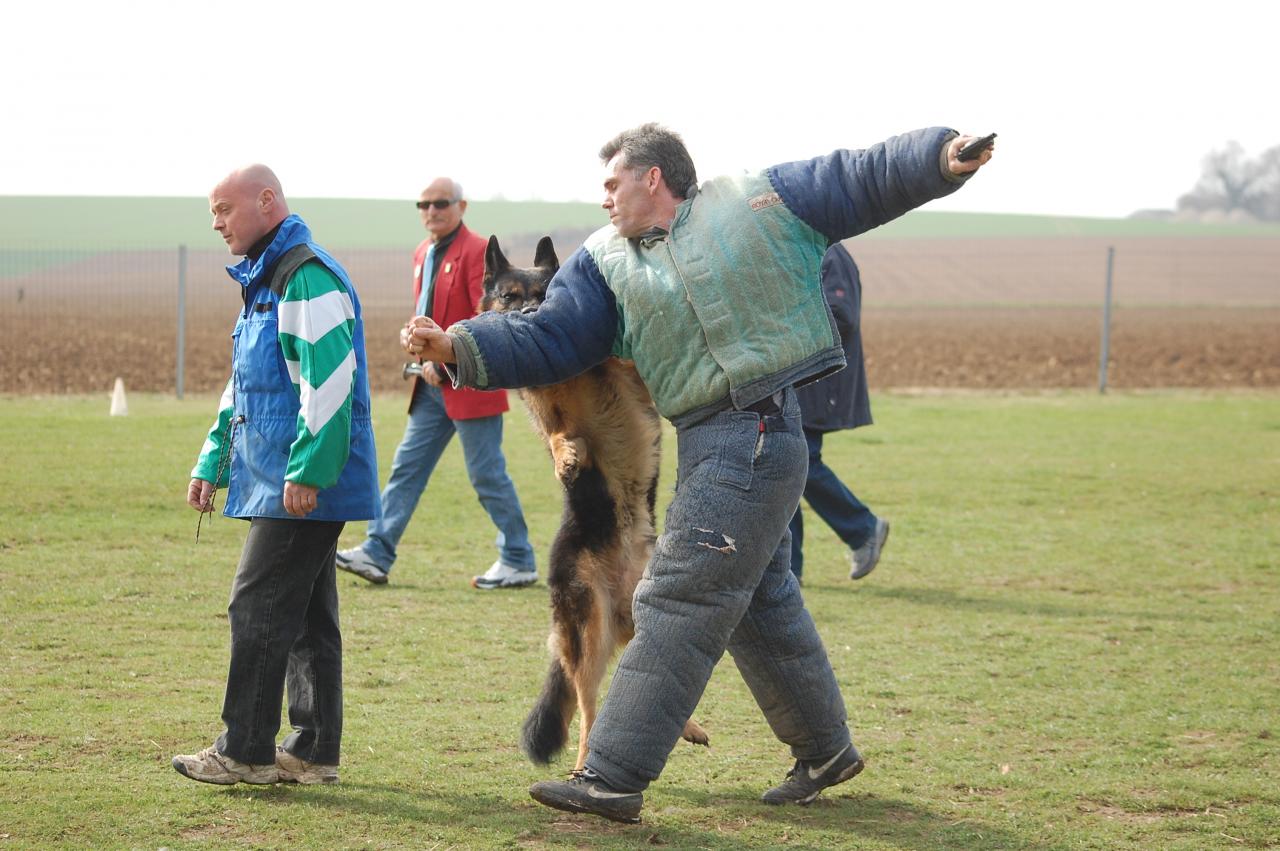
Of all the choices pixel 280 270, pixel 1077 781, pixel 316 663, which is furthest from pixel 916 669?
pixel 280 270

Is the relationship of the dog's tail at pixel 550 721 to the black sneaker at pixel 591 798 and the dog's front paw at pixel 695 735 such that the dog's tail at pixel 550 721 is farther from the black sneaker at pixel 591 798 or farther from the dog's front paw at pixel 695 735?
the black sneaker at pixel 591 798

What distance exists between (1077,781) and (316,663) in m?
2.70

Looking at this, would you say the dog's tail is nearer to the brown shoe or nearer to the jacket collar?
the brown shoe

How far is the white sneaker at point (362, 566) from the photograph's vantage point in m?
7.61

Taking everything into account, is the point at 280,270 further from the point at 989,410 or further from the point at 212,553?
the point at 989,410

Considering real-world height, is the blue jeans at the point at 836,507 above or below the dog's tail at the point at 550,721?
above

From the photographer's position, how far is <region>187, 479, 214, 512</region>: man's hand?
4566 millimetres

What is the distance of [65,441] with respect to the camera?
12672mm

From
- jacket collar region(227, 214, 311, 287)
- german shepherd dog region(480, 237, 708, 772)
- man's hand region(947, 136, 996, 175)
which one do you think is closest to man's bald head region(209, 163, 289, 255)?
jacket collar region(227, 214, 311, 287)

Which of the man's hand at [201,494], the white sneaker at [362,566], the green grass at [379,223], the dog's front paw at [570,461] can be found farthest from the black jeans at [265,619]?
the green grass at [379,223]

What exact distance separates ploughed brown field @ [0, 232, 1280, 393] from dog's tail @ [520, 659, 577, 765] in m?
15.6

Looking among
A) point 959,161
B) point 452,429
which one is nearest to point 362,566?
point 452,429

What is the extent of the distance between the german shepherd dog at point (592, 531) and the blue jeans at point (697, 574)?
0.54 metres

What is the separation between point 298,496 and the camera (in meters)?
4.11
